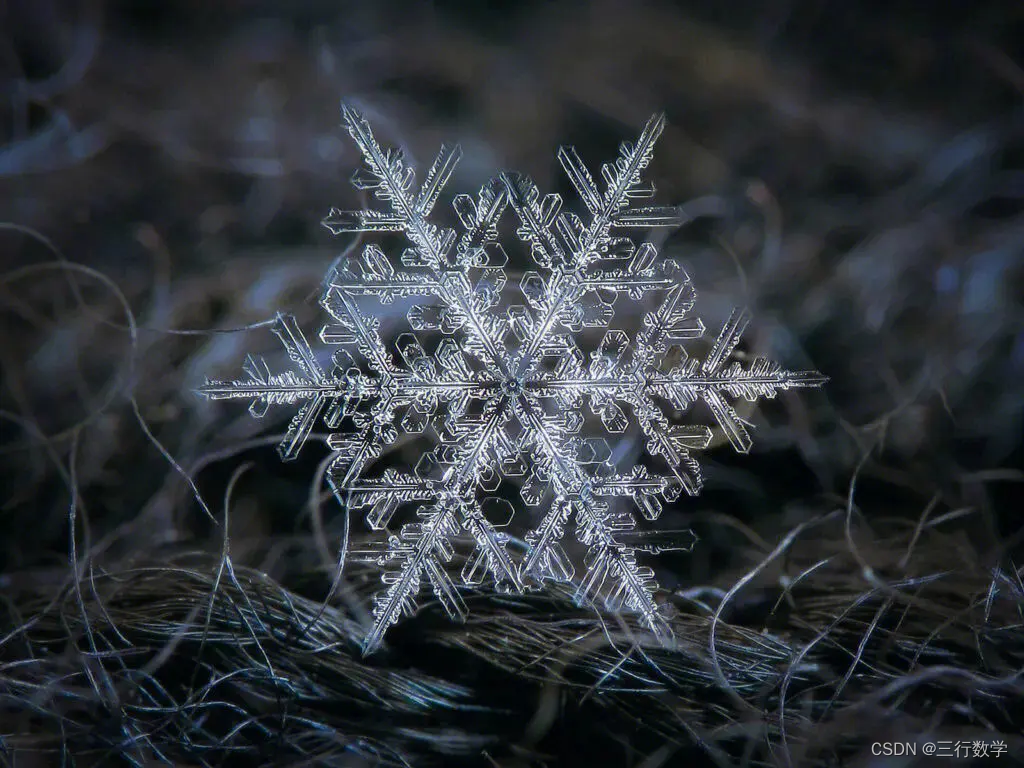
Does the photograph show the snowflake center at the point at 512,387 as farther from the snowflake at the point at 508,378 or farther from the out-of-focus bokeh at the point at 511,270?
the out-of-focus bokeh at the point at 511,270

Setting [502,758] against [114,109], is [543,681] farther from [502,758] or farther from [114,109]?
[114,109]

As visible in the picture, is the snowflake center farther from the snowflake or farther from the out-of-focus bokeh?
the out-of-focus bokeh

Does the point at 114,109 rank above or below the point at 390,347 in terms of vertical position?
above

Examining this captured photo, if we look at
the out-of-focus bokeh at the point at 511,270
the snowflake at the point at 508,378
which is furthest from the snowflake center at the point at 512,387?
the out-of-focus bokeh at the point at 511,270

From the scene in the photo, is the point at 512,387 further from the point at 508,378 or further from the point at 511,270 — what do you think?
the point at 511,270

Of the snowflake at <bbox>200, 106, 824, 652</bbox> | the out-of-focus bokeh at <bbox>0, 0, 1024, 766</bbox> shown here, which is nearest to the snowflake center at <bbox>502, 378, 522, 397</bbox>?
the snowflake at <bbox>200, 106, 824, 652</bbox>

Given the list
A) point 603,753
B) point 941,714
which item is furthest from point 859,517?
point 603,753

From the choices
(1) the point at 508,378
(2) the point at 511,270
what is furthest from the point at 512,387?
(2) the point at 511,270
